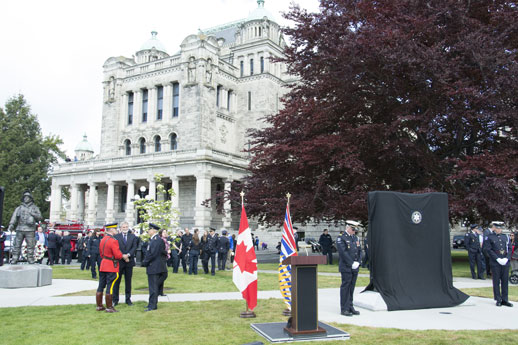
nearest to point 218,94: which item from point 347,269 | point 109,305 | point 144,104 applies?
point 144,104

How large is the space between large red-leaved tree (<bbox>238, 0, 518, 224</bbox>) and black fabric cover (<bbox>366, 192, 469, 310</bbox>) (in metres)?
7.81

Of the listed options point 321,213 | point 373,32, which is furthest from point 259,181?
point 373,32

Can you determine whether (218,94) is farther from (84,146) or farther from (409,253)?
(409,253)

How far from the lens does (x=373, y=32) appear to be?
63.3 ft

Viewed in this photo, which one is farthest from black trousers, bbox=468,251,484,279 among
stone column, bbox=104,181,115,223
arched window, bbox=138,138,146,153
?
arched window, bbox=138,138,146,153

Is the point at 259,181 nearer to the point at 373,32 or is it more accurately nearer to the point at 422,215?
the point at 373,32

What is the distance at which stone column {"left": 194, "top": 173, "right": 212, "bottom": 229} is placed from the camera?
40872mm

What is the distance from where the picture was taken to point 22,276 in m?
14.4

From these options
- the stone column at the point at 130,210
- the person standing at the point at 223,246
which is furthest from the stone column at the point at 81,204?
the person standing at the point at 223,246

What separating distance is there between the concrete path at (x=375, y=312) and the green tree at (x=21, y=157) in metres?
42.6

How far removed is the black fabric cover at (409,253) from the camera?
10539 mm

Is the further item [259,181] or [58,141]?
[58,141]

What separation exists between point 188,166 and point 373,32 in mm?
26940

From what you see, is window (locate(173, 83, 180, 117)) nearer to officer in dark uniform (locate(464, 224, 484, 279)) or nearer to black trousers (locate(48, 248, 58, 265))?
black trousers (locate(48, 248, 58, 265))
